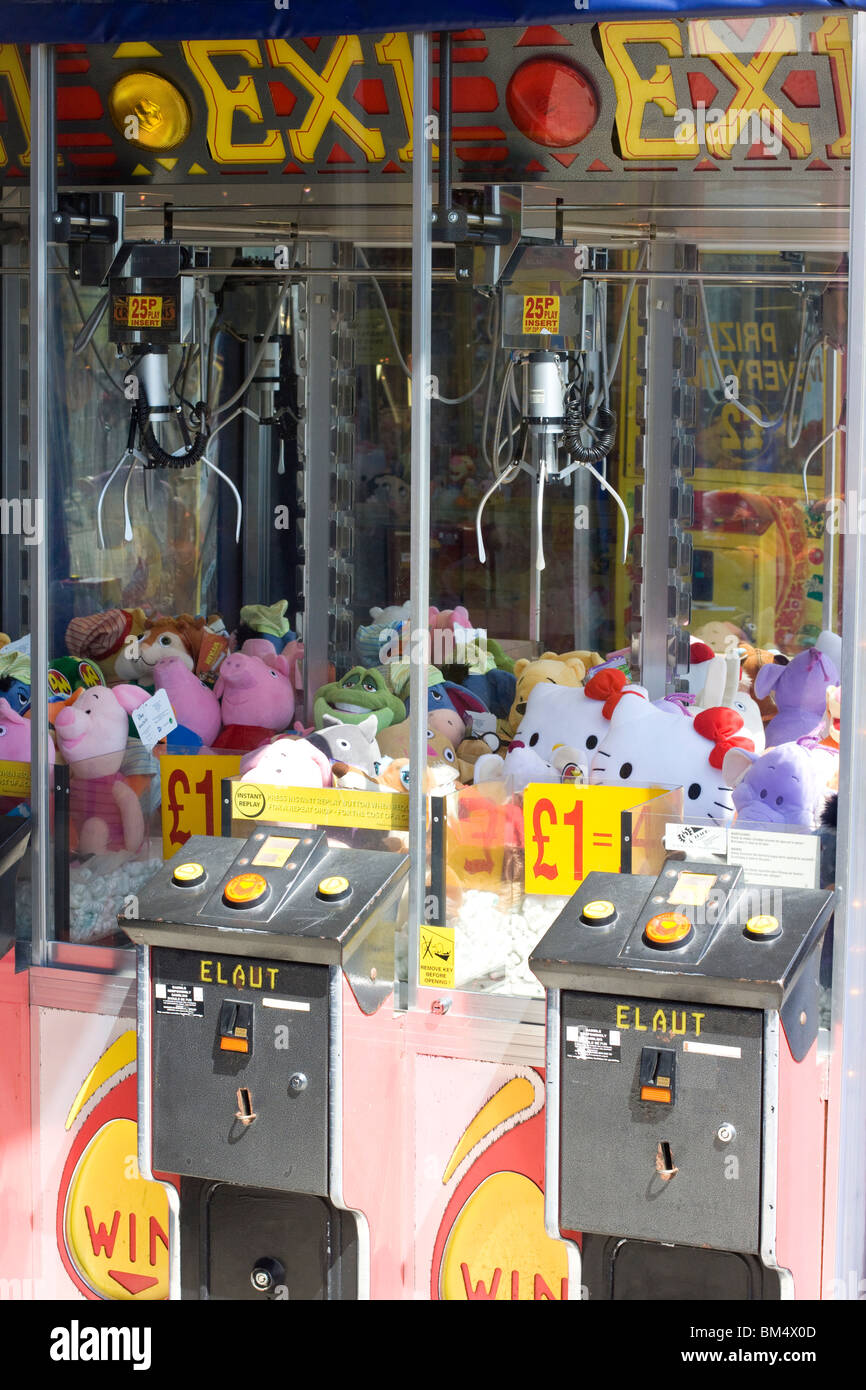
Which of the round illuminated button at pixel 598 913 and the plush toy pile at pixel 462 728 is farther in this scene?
Result: the plush toy pile at pixel 462 728

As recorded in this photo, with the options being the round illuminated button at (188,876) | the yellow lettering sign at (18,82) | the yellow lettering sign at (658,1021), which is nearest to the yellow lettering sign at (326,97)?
the yellow lettering sign at (18,82)

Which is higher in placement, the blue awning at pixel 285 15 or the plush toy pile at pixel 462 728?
the blue awning at pixel 285 15

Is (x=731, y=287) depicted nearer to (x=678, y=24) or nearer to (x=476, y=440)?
(x=476, y=440)

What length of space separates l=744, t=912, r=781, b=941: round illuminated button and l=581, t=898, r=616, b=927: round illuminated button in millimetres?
201

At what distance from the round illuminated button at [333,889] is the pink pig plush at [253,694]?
1.10 m

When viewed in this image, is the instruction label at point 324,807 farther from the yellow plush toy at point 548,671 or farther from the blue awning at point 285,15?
the blue awning at point 285,15

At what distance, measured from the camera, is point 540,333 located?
3.65 metres

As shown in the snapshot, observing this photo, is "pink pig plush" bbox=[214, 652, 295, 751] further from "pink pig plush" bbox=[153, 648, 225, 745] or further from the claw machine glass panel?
the claw machine glass panel

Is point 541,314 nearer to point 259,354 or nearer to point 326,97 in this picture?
point 326,97

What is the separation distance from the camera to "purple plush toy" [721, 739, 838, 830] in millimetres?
2811

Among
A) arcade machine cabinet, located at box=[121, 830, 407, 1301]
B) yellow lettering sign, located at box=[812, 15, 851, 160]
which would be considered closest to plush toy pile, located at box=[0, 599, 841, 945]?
arcade machine cabinet, located at box=[121, 830, 407, 1301]

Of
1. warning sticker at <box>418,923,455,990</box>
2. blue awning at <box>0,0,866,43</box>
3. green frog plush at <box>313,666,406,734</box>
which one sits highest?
blue awning at <box>0,0,866,43</box>

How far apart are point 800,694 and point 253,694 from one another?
4.17ft

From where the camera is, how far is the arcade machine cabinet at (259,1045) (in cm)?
256
